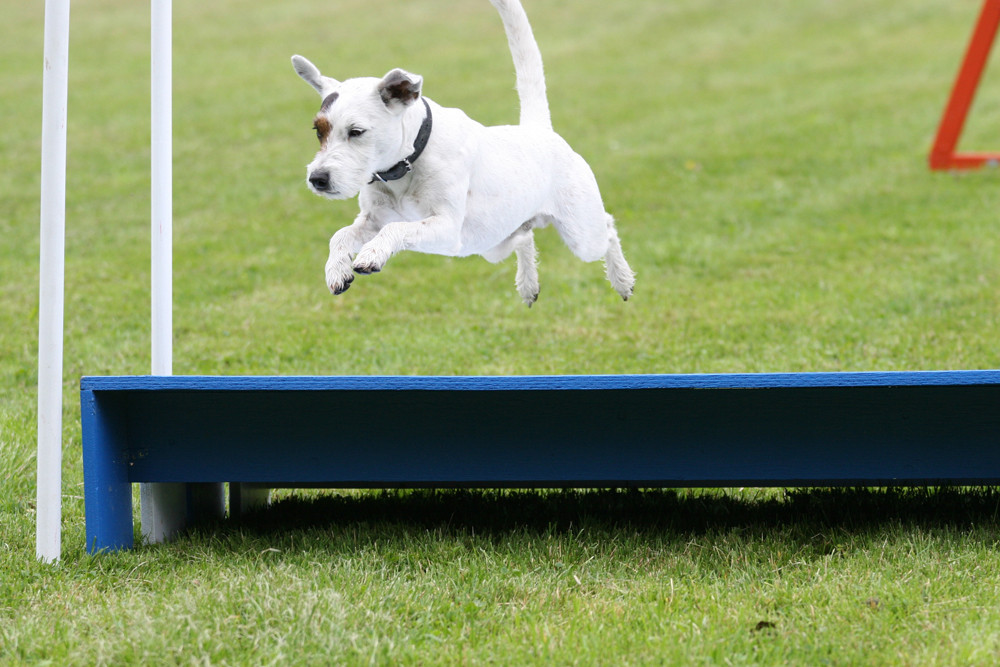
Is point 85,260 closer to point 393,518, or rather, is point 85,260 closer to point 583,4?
point 393,518

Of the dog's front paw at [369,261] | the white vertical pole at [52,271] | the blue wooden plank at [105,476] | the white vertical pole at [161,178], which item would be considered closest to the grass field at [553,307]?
the blue wooden plank at [105,476]

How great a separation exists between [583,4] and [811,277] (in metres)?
10.4

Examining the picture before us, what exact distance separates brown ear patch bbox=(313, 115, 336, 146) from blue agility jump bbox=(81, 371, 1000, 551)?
73.1 inches

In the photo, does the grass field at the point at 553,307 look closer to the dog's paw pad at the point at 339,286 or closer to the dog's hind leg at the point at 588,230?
the dog's hind leg at the point at 588,230

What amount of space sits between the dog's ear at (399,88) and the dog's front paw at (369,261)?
278 mm

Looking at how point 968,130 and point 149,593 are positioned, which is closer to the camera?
point 149,593

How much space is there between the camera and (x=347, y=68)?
12.5 m

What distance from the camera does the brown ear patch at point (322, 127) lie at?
214 centimetres

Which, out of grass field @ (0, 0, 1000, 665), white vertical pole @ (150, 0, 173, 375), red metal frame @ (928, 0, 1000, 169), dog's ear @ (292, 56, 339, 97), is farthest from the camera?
red metal frame @ (928, 0, 1000, 169)

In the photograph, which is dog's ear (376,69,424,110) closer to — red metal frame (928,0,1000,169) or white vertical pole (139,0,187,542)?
white vertical pole (139,0,187,542)

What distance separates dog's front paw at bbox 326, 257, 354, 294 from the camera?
2.28m

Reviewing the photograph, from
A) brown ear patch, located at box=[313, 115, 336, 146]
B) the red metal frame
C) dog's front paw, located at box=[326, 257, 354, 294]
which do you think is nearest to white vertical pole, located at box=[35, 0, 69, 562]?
dog's front paw, located at box=[326, 257, 354, 294]

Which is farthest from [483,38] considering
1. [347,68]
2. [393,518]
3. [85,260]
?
[393,518]

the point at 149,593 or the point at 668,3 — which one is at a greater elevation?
the point at 668,3
